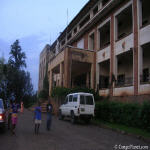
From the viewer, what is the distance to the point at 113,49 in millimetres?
21328

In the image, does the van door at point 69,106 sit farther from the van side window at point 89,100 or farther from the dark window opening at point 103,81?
the dark window opening at point 103,81

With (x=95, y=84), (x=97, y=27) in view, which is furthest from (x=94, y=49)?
(x=95, y=84)

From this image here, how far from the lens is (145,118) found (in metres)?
11.5

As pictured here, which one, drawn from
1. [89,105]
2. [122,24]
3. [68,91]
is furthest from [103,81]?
[89,105]

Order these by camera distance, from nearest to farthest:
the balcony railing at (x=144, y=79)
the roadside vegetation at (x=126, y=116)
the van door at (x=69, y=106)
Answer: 1. the roadside vegetation at (x=126, y=116)
2. the balcony railing at (x=144, y=79)
3. the van door at (x=69, y=106)

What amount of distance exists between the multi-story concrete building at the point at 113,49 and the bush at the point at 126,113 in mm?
2816

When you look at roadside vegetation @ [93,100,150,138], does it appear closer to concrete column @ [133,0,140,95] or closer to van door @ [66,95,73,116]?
van door @ [66,95,73,116]

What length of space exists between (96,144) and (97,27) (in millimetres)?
18037

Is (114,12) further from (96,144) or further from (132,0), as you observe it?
(96,144)

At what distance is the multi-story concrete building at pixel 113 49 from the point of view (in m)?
17.6

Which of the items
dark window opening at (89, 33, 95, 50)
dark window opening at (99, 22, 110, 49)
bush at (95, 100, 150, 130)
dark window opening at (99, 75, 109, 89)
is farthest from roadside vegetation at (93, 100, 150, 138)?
dark window opening at (89, 33, 95, 50)

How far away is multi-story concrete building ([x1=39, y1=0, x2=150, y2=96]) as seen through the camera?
17.6 meters

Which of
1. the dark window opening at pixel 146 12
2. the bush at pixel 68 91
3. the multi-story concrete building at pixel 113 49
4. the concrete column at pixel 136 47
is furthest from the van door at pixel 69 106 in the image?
the dark window opening at pixel 146 12

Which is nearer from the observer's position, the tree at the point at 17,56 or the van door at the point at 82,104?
the van door at the point at 82,104
